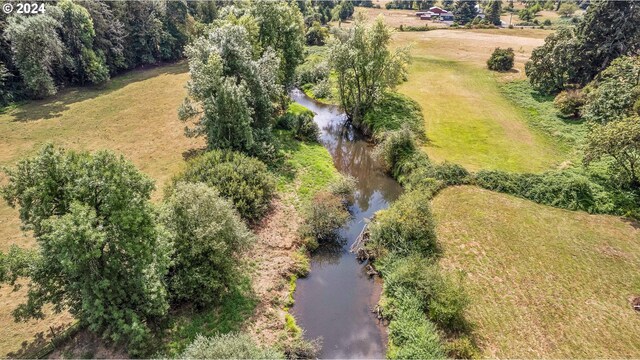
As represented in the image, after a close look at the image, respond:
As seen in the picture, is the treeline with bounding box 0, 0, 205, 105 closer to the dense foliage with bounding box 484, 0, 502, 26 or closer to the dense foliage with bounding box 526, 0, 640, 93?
the dense foliage with bounding box 526, 0, 640, 93

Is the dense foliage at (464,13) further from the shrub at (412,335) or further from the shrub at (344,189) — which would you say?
the shrub at (412,335)

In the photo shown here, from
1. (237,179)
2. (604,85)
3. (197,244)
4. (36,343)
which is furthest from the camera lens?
(604,85)

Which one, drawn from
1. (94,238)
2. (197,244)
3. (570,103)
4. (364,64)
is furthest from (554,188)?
(94,238)

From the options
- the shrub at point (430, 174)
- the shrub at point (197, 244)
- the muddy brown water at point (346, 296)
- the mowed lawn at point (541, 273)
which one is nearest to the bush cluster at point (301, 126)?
the muddy brown water at point (346, 296)

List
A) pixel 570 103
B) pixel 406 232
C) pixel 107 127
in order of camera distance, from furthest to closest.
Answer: pixel 570 103 < pixel 107 127 < pixel 406 232

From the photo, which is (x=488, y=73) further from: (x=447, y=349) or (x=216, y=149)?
(x=447, y=349)

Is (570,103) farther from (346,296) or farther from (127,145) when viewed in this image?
(127,145)

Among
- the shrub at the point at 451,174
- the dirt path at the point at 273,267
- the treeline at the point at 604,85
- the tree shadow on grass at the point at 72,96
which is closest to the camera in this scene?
the dirt path at the point at 273,267

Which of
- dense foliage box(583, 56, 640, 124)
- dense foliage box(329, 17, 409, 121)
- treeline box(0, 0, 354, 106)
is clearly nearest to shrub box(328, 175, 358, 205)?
dense foliage box(329, 17, 409, 121)
